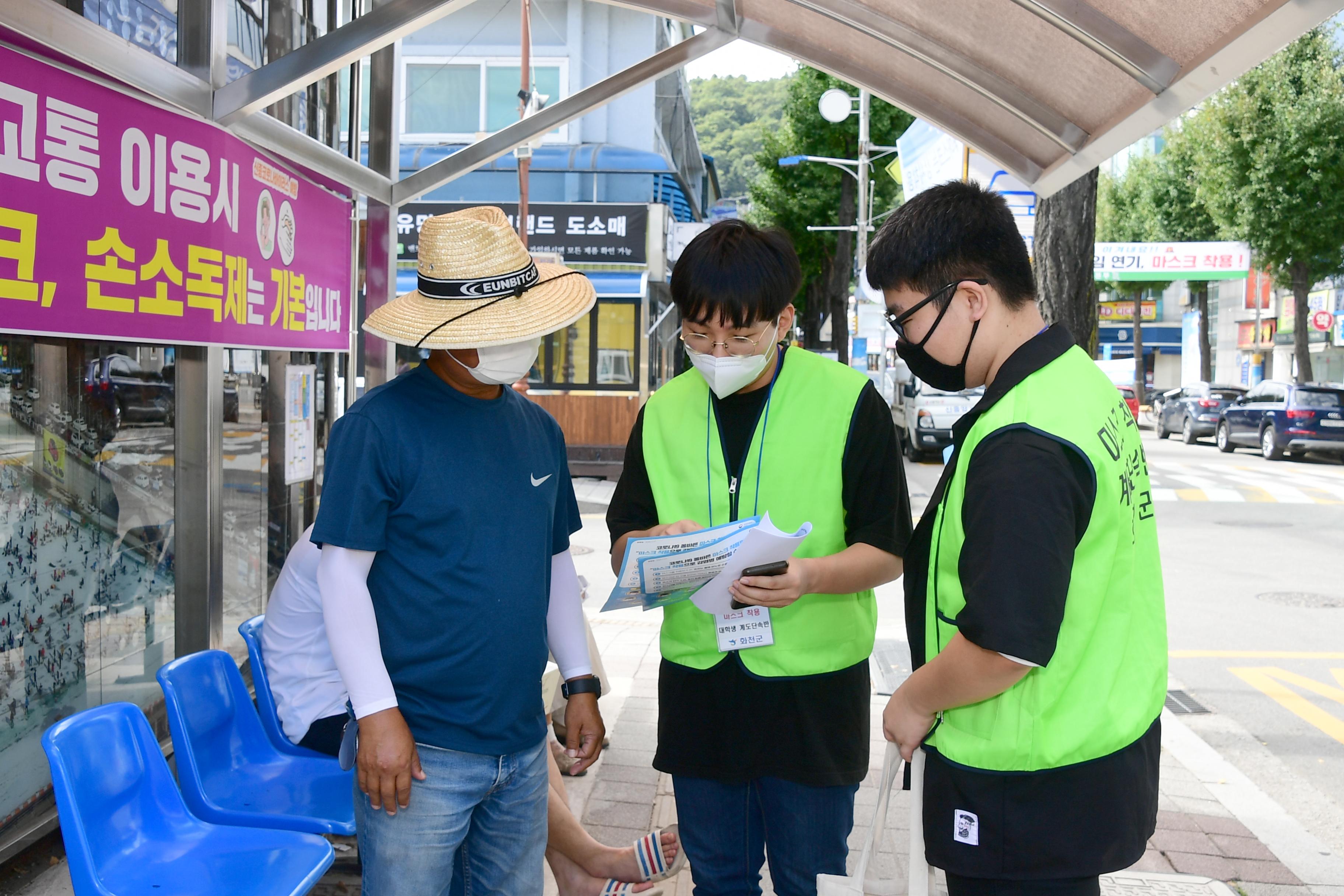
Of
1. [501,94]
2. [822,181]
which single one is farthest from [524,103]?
[822,181]

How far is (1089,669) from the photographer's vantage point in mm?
1746

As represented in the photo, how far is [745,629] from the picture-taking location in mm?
2367

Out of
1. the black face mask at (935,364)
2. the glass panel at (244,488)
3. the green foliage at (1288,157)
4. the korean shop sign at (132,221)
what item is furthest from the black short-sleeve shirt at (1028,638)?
the green foliage at (1288,157)

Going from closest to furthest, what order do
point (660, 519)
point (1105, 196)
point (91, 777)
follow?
point (91, 777), point (660, 519), point (1105, 196)

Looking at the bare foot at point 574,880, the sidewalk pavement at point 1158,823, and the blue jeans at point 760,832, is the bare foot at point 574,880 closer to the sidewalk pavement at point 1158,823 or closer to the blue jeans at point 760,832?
the sidewalk pavement at point 1158,823

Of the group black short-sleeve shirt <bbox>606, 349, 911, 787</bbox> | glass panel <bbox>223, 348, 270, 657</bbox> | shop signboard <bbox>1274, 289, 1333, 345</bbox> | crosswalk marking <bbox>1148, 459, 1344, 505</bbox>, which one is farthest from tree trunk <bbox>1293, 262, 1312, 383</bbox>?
black short-sleeve shirt <bbox>606, 349, 911, 787</bbox>

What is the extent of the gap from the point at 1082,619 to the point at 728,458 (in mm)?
937

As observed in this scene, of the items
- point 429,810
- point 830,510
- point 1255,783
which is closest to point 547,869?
point 429,810

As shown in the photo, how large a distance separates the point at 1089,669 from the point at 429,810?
1.26 meters

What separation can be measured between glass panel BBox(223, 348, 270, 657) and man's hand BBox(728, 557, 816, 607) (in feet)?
8.46

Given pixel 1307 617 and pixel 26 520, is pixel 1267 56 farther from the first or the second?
pixel 1307 617

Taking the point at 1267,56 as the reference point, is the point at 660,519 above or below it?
below

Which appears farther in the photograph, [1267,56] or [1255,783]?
[1255,783]

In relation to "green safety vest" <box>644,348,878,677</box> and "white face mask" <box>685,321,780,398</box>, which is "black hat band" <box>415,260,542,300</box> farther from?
"green safety vest" <box>644,348,878,677</box>
